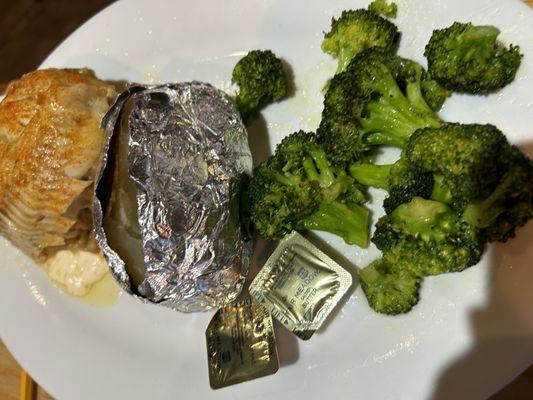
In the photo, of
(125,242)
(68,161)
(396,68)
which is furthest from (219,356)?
(396,68)

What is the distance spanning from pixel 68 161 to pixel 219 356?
0.78 metres

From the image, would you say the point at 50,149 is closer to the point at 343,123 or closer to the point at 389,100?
the point at 343,123

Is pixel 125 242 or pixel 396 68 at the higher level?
pixel 396 68

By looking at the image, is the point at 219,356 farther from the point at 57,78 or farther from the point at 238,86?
the point at 57,78

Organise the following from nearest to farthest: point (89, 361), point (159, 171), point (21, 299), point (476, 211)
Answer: point (476, 211)
point (159, 171)
point (89, 361)
point (21, 299)

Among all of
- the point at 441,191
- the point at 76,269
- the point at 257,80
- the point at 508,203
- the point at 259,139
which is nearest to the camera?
the point at 508,203

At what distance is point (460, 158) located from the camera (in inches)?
43.0

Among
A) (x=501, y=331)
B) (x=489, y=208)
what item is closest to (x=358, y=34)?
(x=489, y=208)

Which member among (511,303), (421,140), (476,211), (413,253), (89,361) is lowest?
(89,361)

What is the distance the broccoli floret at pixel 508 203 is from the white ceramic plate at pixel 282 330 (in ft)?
0.44

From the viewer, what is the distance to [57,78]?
4.92ft

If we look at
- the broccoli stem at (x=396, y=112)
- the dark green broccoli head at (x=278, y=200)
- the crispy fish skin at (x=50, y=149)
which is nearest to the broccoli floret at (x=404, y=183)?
the broccoli stem at (x=396, y=112)

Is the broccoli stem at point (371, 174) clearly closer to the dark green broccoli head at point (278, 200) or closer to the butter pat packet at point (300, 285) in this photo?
the dark green broccoli head at point (278, 200)

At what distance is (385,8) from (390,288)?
2.89 feet
